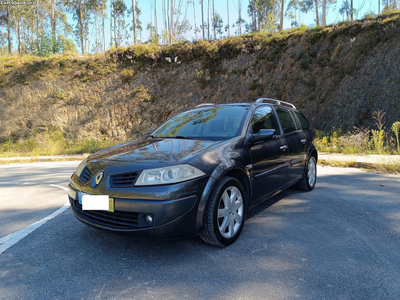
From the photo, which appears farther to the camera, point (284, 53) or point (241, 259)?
point (284, 53)

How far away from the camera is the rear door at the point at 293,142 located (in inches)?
186

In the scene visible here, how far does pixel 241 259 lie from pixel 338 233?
1384 mm

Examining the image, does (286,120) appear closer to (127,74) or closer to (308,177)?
(308,177)

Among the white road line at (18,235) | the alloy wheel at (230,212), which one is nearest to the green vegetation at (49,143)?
the white road line at (18,235)

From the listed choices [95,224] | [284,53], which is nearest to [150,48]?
[284,53]

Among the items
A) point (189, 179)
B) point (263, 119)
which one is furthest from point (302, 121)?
point (189, 179)

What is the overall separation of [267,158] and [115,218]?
2.10 meters

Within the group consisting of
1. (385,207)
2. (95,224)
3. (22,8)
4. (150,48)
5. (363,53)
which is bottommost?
(385,207)

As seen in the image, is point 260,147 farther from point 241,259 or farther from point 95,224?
point 95,224

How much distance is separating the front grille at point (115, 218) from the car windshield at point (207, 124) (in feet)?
4.63

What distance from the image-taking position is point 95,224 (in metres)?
2.98

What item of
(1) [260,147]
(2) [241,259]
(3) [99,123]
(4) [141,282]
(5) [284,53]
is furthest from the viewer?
(3) [99,123]

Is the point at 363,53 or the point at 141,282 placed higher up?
the point at 363,53

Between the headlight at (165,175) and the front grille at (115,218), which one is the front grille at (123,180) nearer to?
the headlight at (165,175)
